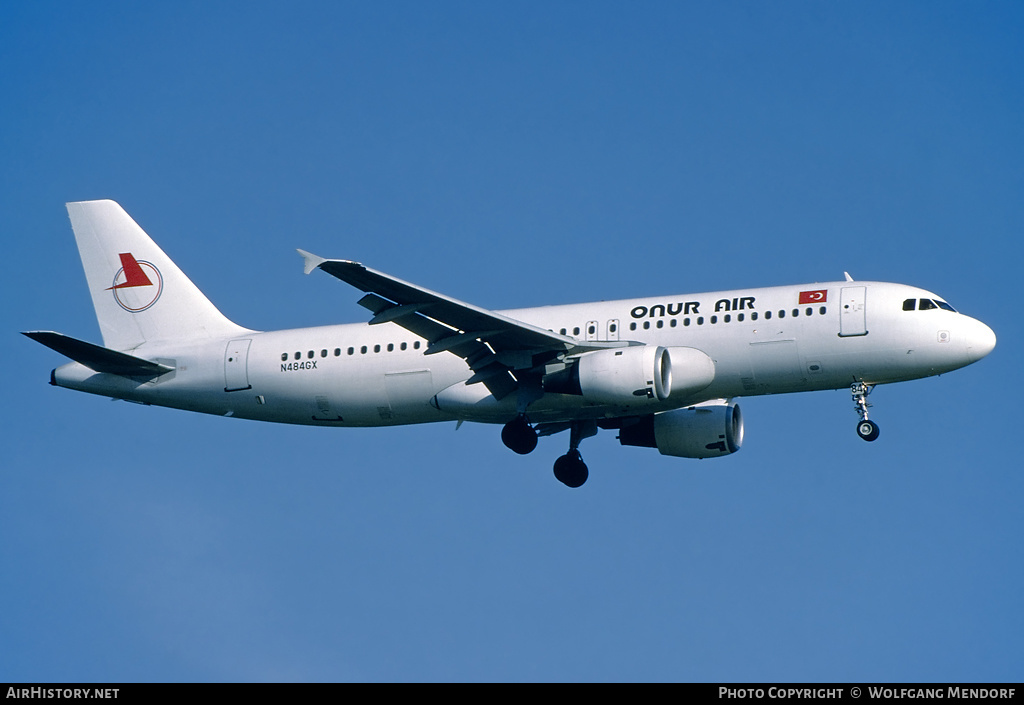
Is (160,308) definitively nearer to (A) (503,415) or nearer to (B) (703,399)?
(A) (503,415)

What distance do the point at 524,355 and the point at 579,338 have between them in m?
1.95

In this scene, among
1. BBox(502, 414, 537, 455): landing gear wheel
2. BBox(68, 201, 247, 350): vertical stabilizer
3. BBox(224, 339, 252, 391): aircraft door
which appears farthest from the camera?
BBox(68, 201, 247, 350): vertical stabilizer

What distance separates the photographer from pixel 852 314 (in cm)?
3609

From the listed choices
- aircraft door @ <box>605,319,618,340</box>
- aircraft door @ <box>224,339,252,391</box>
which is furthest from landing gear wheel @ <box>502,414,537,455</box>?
aircraft door @ <box>224,339,252,391</box>

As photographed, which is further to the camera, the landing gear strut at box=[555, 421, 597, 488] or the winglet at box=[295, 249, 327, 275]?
the landing gear strut at box=[555, 421, 597, 488]

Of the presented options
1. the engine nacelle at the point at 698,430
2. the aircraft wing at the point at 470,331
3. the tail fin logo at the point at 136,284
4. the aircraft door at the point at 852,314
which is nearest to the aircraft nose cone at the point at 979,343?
the aircraft door at the point at 852,314

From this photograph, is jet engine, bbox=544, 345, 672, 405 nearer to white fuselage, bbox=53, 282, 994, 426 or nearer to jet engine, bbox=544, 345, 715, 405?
jet engine, bbox=544, 345, 715, 405

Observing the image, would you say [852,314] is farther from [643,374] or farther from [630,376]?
[630,376]

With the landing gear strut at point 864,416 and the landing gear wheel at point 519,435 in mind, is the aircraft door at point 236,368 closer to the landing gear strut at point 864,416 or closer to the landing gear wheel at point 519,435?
the landing gear wheel at point 519,435

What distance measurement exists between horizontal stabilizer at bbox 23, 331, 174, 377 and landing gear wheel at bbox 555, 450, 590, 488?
40.4 ft

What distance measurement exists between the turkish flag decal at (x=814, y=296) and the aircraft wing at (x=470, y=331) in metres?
4.90

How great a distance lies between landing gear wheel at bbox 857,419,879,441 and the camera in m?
36.4

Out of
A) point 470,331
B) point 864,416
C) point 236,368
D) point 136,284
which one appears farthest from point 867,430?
point 136,284
